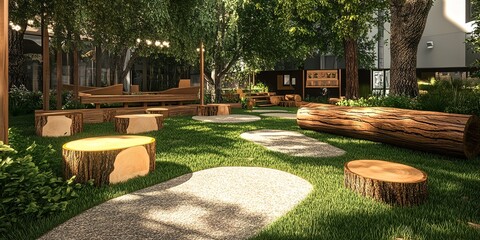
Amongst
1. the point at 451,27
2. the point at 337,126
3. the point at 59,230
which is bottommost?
the point at 59,230

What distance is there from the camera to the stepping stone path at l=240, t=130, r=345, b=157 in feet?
22.4

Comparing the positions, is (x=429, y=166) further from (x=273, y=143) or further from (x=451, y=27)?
(x=451, y=27)

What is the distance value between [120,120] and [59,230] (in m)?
6.19

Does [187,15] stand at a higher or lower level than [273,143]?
higher

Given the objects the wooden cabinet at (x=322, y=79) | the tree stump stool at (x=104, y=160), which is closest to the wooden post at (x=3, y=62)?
the tree stump stool at (x=104, y=160)

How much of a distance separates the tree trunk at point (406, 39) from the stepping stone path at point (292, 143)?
3.88 metres

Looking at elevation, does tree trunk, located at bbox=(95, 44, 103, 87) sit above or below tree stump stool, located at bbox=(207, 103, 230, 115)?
above

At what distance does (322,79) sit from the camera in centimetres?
2405

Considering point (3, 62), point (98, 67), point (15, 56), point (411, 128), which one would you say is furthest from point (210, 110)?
point (3, 62)

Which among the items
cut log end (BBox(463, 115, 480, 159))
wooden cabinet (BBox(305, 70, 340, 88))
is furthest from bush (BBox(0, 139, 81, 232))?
wooden cabinet (BBox(305, 70, 340, 88))

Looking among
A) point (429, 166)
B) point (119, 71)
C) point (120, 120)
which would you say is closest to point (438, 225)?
point (429, 166)

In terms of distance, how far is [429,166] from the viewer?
571 cm

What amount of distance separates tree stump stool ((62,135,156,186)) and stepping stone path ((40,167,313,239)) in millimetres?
525

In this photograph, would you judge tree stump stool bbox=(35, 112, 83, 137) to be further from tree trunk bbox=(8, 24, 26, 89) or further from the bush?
tree trunk bbox=(8, 24, 26, 89)
